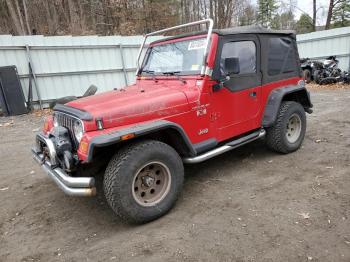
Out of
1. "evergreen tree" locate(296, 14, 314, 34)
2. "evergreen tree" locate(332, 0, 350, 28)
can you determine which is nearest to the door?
"evergreen tree" locate(332, 0, 350, 28)

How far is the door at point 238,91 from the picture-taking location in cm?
380

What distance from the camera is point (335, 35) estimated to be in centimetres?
1359

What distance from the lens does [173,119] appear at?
3.34 meters

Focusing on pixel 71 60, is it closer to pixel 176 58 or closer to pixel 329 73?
pixel 176 58

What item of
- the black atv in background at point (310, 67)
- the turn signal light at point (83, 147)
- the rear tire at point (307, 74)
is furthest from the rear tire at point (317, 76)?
the turn signal light at point (83, 147)

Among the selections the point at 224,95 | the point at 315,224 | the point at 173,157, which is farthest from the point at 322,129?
the point at 173,157

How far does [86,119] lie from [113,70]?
9350 mm

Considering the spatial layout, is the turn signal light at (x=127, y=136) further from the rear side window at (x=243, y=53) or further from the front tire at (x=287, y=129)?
the front tire at (x=287, y=129)

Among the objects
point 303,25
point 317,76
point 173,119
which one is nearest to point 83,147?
point 173,119

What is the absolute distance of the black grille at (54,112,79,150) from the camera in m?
3.19

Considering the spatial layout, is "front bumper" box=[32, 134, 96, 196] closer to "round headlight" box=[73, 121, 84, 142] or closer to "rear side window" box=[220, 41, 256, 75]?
"round headlight" box=[73, 121, 84, 142]

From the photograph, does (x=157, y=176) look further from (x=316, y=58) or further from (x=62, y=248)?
(x=316, y=58)

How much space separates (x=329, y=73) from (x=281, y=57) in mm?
9934

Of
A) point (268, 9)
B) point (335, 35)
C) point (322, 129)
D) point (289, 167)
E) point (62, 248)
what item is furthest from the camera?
point (268, 9)
